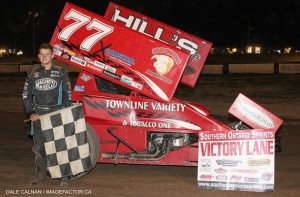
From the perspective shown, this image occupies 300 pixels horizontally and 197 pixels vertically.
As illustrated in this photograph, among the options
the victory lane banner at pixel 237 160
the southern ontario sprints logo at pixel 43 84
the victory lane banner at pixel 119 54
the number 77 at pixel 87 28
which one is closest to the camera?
the victory lane banner at pixel 237 160

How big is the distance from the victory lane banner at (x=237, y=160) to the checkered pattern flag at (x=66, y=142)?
1.52 meters

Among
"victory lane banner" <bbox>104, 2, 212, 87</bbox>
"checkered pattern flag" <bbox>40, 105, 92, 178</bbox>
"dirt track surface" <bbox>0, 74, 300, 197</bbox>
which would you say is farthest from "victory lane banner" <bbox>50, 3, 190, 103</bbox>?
"dirt track surface" <bbox>0, 74, 300, 197</bbox>

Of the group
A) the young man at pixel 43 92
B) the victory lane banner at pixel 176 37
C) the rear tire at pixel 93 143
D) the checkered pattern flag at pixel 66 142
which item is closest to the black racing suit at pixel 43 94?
the young man at pixel 43 92

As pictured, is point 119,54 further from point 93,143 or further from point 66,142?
point 66,142

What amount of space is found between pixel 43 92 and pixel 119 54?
1145 millimetres

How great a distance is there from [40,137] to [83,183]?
2.87 ft

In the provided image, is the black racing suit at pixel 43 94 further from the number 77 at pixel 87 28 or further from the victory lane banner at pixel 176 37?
the victory lane banner at pixel 176 37

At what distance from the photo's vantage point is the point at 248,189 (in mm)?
6812

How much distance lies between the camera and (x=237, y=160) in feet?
22.6

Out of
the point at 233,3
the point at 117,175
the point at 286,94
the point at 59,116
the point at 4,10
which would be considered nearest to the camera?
the point at 59,116

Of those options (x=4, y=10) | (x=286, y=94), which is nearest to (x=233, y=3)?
(x=4, y=10)

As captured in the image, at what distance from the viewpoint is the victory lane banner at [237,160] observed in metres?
6.75

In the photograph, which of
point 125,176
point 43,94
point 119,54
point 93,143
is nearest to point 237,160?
point 125,176

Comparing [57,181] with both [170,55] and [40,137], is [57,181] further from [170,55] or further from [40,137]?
[170,55]
